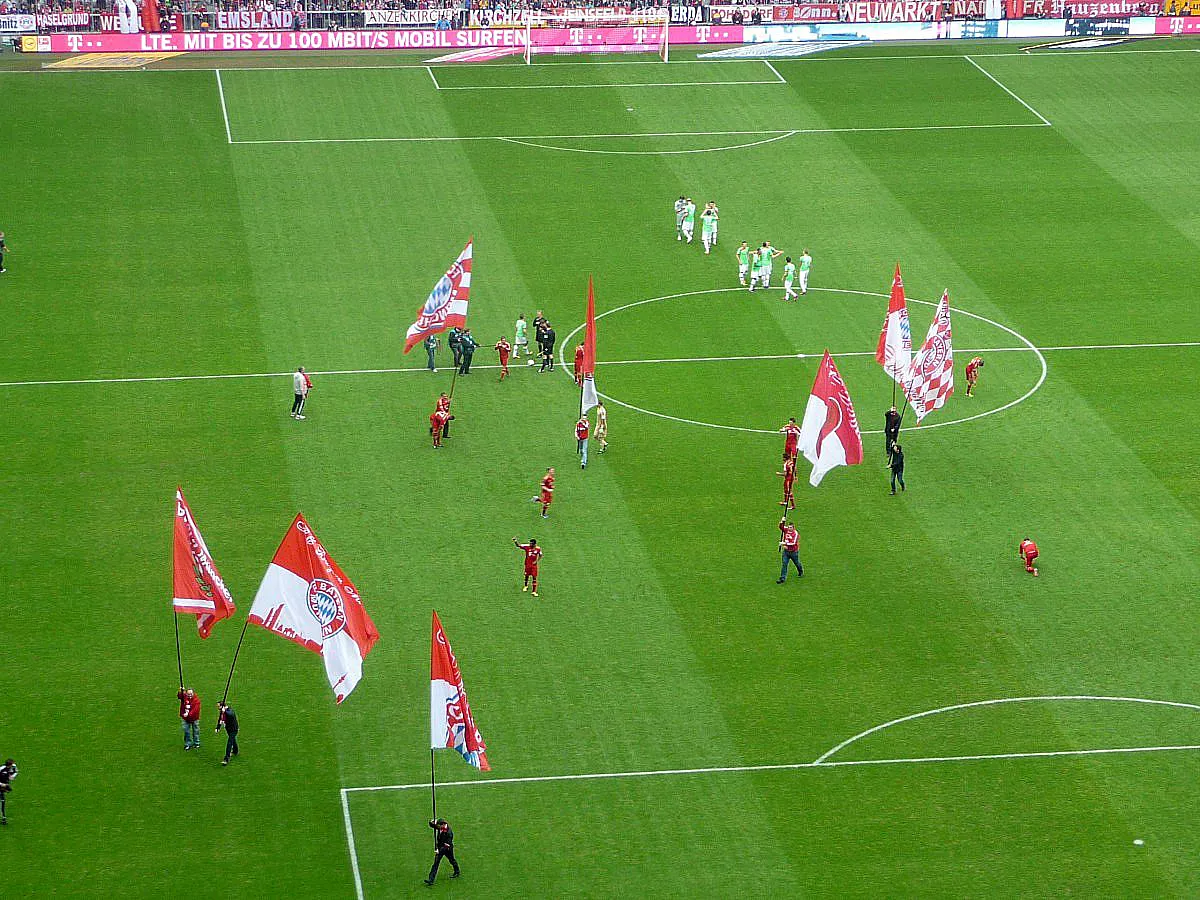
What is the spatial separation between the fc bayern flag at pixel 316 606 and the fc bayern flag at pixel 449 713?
8.61 ft

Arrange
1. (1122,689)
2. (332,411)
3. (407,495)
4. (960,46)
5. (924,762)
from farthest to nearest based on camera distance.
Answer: (960,46) → (332,411) → (407,495) → (1122,689) → (924,762)

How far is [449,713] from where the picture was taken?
1407 inches

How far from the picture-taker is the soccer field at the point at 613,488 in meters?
37.3

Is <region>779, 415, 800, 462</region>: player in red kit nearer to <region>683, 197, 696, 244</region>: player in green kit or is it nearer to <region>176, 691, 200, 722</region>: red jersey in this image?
<region>176, 691, 200, 722</region>: red jersey

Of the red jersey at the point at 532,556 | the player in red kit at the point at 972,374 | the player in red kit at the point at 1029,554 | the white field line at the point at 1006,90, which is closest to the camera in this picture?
the red jersey at the point at 532,556

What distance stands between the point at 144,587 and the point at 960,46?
62470 mm

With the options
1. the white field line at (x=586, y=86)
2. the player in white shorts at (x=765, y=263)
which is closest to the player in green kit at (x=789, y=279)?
the player in white shorts at (x=765, y=263)

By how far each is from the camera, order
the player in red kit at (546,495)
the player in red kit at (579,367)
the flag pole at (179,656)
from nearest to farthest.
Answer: the flag pole at (179,656)
the player in red kit at (546,495)
the player in red kit at (579,367)

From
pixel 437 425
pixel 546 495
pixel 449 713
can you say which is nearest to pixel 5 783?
pixel 449 713

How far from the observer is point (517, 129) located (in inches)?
3265

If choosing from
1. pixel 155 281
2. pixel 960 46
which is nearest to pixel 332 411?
pixel 155 281

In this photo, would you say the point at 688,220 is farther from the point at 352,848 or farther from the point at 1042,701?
the point at 352,848

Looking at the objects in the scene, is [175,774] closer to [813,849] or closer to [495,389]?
[813,849]

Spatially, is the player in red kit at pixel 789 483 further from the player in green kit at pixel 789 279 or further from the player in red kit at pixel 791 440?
the player in green kit at pixel 789 279
